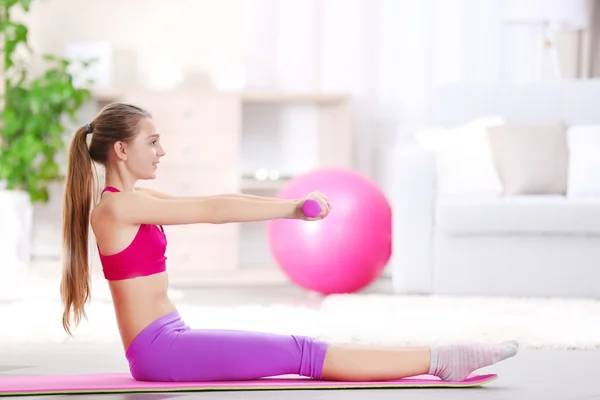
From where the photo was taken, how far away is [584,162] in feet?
12.4

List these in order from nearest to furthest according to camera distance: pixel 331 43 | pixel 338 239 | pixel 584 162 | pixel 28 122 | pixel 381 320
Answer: pixel 381 320 < pixel 338 239 < pixel 584 162 < pixel 28 122 < pixel 331 43

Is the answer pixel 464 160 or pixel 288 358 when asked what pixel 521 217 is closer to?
pixel 464 160

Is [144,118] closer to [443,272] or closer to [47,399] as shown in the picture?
[47,399]

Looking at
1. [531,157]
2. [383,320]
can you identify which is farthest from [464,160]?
[383,320]

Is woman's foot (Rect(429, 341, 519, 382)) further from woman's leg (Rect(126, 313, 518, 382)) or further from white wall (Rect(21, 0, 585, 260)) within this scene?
white wall (Rect(21, 0, 585, 260))

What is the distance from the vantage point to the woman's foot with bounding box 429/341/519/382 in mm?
1872

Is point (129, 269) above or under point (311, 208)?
under

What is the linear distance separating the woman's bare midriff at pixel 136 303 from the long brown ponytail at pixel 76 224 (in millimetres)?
78

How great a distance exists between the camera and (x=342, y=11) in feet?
16.6

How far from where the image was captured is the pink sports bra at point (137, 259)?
1.87 metres

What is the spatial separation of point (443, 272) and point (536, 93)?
1.14 meters

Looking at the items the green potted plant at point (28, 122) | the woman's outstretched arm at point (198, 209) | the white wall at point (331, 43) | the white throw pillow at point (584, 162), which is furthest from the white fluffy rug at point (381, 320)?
the white wall at point (331, 43)

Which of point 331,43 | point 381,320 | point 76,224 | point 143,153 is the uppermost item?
point 331,43

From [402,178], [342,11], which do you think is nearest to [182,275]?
[402,178]
